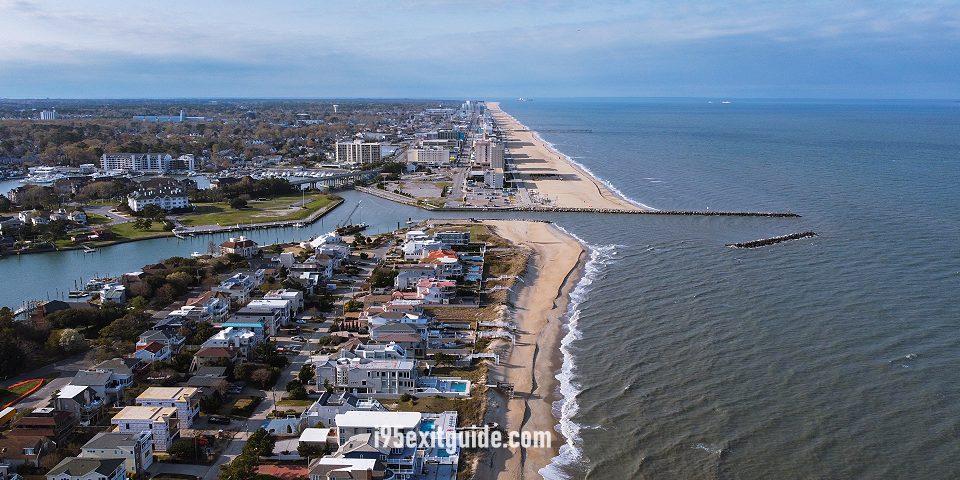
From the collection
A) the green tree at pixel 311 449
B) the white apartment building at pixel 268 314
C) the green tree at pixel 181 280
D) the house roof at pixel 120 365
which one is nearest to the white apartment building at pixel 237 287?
the green tree at pixel 181 280

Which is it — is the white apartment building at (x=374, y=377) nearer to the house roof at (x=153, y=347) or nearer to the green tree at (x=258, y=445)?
the green tree at (x=258, y=445)

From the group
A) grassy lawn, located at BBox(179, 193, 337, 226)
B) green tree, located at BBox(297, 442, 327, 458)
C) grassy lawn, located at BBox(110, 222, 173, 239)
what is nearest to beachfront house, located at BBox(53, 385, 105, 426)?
green tree, located at BBox(297, 442, 327, 458)

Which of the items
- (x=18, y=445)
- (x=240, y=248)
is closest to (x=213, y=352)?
(x=18, y=445)

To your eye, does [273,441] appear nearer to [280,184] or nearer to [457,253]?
[457,253]

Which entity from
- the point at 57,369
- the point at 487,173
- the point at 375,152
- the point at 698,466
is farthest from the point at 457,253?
the point at 375,152

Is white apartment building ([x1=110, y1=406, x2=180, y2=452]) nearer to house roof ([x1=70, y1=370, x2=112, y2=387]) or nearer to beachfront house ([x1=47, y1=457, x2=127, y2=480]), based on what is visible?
beachfront house ([x1=47, y1=457, x2=127, y2=480])

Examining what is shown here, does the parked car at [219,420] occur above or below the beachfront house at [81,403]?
below

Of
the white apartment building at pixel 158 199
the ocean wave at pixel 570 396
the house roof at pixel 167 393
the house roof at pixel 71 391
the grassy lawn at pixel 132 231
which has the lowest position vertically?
the ocean wave at pixel 570 396
